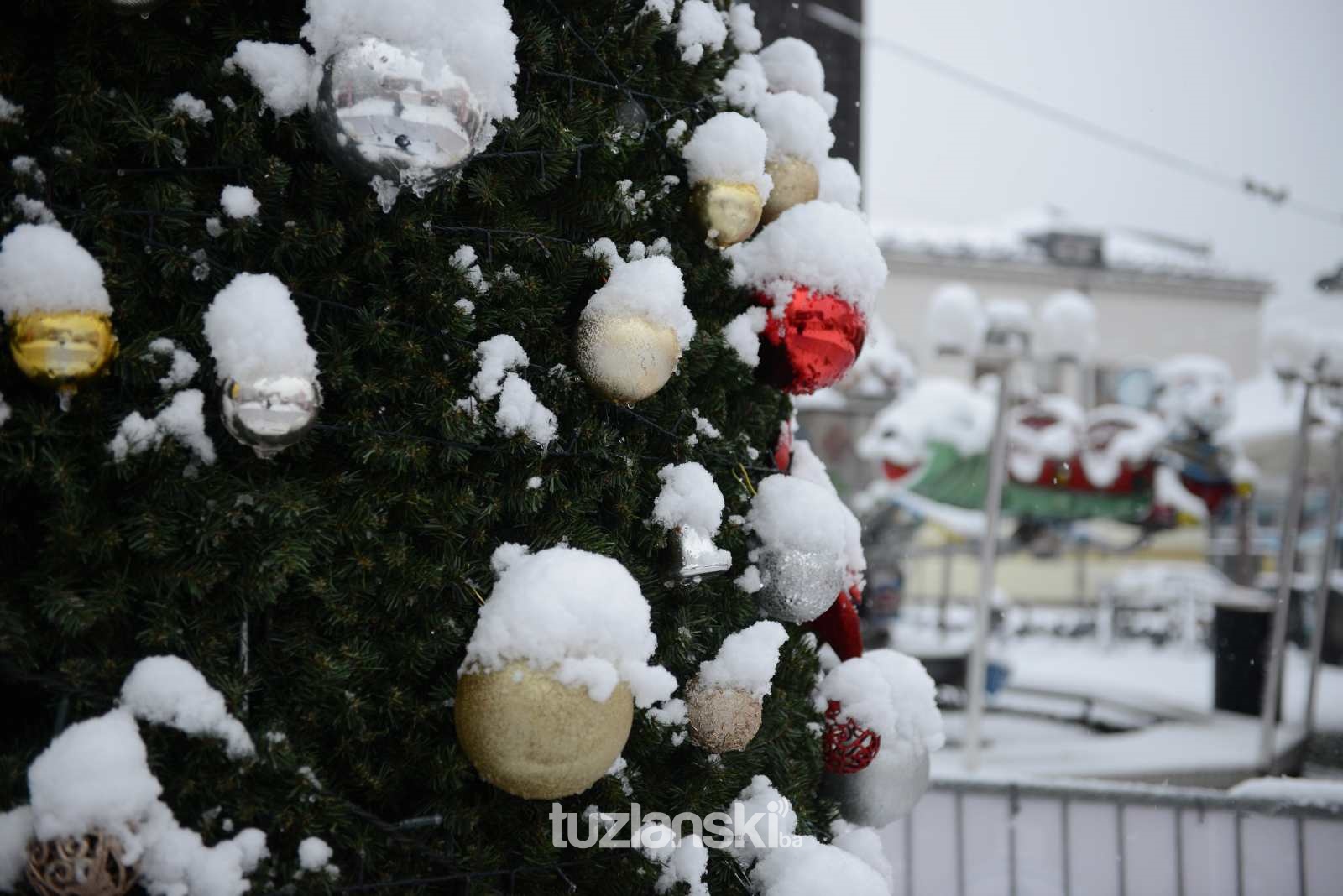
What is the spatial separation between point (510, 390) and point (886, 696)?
0.80 meters

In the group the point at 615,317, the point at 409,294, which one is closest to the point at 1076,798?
the point at 615,317

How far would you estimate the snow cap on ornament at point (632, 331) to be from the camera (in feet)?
3.94

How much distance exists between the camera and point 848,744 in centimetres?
152

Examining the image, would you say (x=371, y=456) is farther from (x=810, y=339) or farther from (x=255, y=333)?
(x=810, y=339)

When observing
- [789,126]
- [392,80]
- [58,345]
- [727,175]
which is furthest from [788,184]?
[58,345]

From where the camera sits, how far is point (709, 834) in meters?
1.33

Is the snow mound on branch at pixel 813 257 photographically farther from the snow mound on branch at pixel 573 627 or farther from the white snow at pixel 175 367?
the white snow at pixel 175 367

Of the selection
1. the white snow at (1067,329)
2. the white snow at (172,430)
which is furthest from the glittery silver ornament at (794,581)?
the white snow at (1067,329)

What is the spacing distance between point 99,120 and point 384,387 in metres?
0.40

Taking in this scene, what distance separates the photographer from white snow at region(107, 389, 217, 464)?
1023 mm

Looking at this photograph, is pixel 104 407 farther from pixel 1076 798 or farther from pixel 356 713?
pixel 1076 798

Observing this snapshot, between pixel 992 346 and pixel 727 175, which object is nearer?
pixel 727 175

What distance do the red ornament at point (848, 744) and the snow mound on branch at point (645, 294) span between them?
2.20ft

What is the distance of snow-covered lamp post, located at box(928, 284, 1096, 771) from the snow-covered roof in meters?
12.2
